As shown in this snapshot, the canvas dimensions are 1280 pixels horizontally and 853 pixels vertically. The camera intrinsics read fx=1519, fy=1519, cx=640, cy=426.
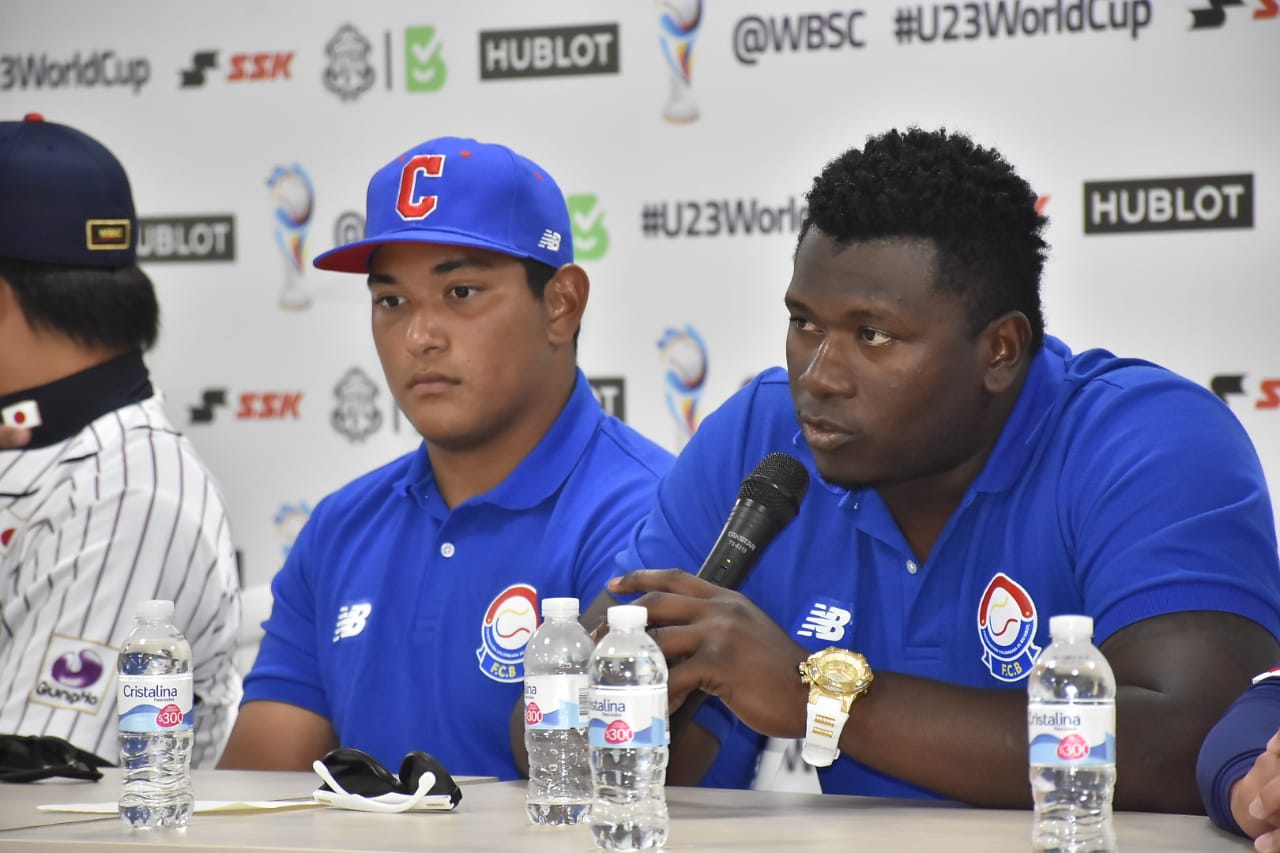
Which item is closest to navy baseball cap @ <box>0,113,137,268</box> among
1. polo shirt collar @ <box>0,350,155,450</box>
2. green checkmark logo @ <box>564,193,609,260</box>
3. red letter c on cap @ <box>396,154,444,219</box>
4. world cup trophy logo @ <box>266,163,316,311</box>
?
polo shirt collar @ <box>0,350,155,450</box>

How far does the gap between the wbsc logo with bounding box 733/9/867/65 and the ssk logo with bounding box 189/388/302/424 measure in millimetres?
1373

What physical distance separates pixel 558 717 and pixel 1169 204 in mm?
2152

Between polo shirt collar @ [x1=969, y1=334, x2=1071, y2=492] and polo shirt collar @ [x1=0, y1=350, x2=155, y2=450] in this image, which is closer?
polo shirt collar @ [x1=969, y1=334, x2=1071, y2=492]

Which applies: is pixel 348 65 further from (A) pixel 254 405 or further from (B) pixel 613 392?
(B) pixel 613 392

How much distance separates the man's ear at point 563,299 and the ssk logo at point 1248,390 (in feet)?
4.70

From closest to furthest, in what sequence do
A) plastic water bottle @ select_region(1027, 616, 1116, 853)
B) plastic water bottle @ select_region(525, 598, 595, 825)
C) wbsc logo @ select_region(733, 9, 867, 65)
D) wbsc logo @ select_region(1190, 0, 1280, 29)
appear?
plastic water bottle @ select_region(1027, 616, 1116, 853) < plastic water bottle @ select_region(525, 598, 595, 825) < wbsc logo @ select_region(1190, 0, 1280, 29) < wbsc logo @ select_region(733, 9, 867, 65)

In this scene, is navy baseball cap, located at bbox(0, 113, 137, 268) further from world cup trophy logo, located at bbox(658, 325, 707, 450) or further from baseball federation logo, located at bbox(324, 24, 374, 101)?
world cup trophy logo, located at bbox(658, 325, 707, 450)

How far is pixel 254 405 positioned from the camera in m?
3.79

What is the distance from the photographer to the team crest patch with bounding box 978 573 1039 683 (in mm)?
1819

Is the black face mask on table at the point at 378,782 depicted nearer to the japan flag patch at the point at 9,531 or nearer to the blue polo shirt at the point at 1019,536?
the blue polo shirt at the point at 1019,536

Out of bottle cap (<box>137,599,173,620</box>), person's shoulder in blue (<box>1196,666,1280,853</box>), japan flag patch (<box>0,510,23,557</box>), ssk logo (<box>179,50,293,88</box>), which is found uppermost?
ssk logo (<box>179,50,293,88</box>)

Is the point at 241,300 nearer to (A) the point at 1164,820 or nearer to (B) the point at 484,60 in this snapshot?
(B) the point at 484,60

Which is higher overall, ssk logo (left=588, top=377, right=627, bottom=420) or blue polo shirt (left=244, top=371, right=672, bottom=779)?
ssk logo (left=588, top=377, right=627, bottom=420)

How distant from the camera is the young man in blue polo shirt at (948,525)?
1.61m
